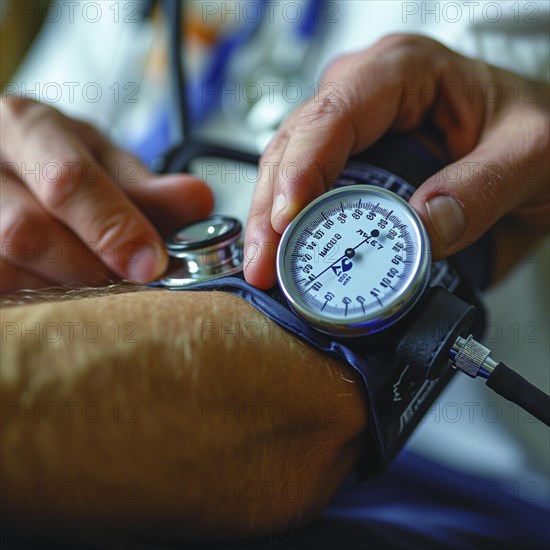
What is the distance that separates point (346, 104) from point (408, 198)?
0.45 ft

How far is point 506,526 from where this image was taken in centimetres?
72

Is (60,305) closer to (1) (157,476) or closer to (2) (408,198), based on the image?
(1) (157,476)

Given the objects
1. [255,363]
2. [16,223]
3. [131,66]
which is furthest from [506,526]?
[131,66]

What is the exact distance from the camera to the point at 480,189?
0.62 meters

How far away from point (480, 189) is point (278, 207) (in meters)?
0.20

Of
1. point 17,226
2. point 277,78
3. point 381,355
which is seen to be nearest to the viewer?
point 381,355

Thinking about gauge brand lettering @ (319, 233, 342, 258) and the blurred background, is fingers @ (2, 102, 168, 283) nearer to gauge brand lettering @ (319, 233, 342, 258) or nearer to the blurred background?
gauge brand lettering @ (319, 233, 342, 258)

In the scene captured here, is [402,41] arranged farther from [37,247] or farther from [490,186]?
[37,247]

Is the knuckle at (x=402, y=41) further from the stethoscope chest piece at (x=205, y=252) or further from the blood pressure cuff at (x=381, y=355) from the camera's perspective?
the stethoscope chest piece at (x=205, y=252)

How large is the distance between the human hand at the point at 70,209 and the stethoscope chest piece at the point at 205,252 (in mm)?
41

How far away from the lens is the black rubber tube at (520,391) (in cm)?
54

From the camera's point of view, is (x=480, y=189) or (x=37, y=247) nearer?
(x=480, y=189)

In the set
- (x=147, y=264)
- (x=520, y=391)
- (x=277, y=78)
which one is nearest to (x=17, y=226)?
(x=147, y=264)

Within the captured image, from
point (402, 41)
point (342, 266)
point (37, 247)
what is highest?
point (402, 41)
